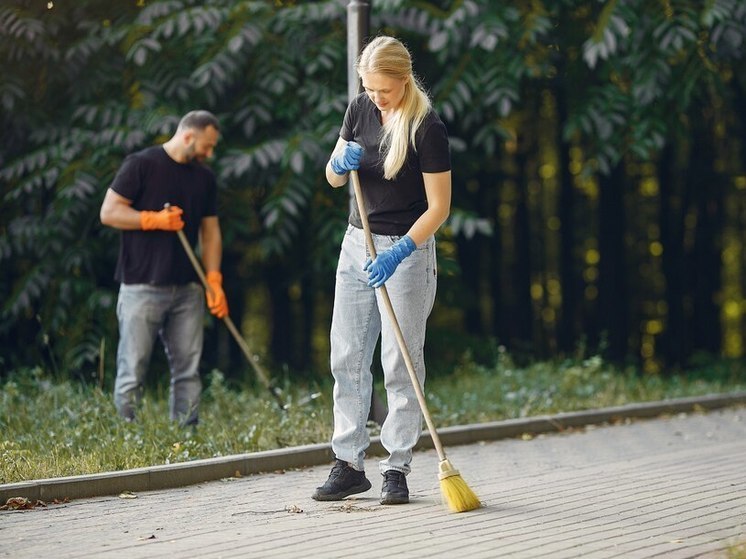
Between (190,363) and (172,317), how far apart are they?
0.34 meters

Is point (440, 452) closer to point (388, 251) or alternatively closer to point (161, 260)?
point (388, 251)

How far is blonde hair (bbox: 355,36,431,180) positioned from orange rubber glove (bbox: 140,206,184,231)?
281 cm

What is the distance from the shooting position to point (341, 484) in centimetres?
660

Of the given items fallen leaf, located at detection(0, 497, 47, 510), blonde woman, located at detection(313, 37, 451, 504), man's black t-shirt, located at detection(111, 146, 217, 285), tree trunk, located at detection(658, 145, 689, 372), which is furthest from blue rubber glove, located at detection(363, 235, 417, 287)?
tree trunk, located at detection(658, 145, 689, 372)

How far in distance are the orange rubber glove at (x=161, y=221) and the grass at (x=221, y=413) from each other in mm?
1169

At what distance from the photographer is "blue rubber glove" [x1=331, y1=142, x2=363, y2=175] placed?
20.7 ft

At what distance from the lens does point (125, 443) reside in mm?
7711

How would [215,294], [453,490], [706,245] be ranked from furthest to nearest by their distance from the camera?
[706,245] < [215,294] < [453,490]

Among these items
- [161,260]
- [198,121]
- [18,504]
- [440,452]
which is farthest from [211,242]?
[440,452]

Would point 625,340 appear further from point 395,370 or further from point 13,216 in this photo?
point 395,370

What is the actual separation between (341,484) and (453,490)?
0.65 meters

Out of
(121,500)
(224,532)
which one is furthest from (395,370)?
(121,500)

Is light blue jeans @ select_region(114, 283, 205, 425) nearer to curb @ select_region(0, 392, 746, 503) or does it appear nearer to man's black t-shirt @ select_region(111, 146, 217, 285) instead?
man's black t-shirt @ select_region(111, 146, 217, 285)

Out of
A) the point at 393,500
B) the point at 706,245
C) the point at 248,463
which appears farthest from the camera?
the point at 706,245
